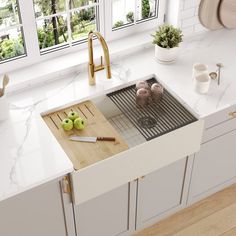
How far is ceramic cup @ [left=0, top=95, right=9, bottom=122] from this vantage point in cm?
250

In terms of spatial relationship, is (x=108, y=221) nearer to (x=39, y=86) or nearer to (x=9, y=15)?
(x=39, y=86)

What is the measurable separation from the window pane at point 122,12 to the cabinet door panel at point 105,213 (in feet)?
3.89

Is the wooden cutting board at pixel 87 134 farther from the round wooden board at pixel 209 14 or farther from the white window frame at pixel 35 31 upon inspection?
the round wooden board at pixel 209 14

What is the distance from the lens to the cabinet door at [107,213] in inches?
102

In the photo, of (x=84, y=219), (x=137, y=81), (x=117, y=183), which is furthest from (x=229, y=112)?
(x=84, y=219)

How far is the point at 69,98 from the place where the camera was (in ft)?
9.00

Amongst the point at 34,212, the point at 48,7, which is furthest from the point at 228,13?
the point at 34,212

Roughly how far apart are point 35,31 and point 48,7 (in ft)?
0.57

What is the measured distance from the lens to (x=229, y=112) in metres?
2.80

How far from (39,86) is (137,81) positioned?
64 cm

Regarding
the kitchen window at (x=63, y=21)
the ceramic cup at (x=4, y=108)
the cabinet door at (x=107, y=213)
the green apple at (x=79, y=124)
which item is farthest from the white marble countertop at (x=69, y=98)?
the cabinet door at (x=107, y=213)

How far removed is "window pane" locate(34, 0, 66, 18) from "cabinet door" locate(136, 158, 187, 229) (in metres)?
1.20

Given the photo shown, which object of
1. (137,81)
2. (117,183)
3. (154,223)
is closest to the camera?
(117,183)

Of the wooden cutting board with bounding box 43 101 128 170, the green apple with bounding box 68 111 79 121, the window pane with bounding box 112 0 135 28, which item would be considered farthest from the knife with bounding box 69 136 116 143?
the window pane with bounding box 112 0 135 28
